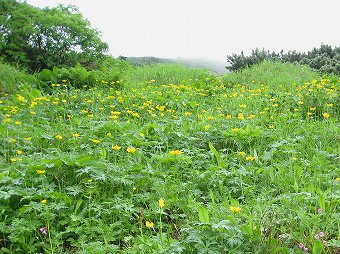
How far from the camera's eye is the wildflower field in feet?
6.92

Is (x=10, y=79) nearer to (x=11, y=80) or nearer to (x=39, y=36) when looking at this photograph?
(x=11, y=80)

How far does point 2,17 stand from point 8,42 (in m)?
0.51

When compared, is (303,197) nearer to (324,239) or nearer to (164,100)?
(324,239)

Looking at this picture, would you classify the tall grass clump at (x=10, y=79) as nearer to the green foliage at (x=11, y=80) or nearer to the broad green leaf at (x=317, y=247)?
the green foliage at (x=11, y=80)

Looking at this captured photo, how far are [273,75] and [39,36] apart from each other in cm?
496

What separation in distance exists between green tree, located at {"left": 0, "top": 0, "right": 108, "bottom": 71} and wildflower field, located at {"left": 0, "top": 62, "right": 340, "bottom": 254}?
361 cm

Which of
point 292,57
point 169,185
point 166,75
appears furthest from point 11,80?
point 292,57

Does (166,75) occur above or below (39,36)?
below

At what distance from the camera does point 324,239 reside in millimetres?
2123

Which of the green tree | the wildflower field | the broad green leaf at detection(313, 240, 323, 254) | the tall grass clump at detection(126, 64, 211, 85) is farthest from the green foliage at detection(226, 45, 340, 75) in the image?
the broad green leaf at detection(313, 240, 323, 254)

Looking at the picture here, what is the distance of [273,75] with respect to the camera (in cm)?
845

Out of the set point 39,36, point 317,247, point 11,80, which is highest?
point 39,36

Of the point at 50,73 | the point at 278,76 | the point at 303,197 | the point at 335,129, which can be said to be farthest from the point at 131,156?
the point at 278,76

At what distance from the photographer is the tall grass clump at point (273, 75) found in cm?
766
